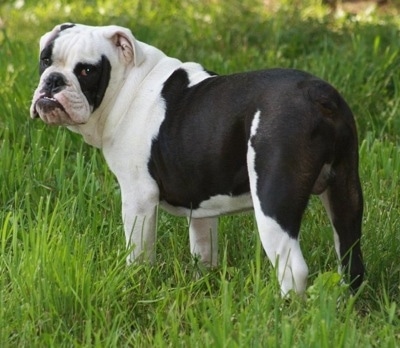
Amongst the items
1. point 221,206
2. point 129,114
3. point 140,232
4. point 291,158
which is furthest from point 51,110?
point 291,158

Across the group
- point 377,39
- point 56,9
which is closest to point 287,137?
point 377,39

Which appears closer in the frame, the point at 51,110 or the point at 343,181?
the point at 343,181

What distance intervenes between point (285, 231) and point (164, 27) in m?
5.00

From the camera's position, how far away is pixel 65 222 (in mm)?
4824

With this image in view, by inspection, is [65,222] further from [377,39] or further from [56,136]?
[377,39]

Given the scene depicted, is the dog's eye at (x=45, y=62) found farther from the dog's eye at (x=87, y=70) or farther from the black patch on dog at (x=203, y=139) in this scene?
the black patch on dog at (x=203, y=139)

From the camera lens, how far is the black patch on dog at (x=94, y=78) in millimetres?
4715

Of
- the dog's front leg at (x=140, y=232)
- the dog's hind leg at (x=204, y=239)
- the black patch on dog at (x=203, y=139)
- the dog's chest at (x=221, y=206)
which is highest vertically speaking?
the black patch on dog at (x=203, y=139)

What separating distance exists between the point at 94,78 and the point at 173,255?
2.90 feet

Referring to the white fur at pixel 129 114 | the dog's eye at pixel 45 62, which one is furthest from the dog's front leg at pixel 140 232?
the dog's eye at pixel 45 62

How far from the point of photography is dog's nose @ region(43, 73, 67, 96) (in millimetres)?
4645

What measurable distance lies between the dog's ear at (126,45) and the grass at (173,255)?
0.71 meters

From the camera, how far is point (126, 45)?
4.82 m

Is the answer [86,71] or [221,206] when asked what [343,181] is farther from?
[86,71]
